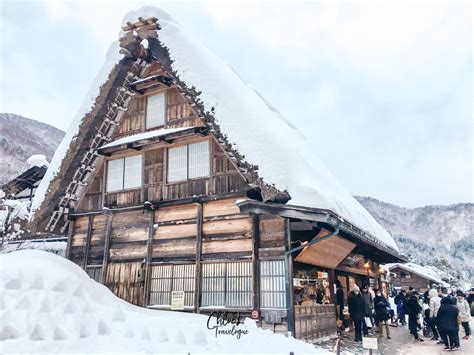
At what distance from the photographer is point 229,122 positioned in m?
9.38

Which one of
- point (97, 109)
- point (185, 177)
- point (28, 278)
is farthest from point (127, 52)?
point (28, 278)

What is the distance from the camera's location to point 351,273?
1595 centimetres

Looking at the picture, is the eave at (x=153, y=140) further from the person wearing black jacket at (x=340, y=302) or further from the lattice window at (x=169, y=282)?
the person wearing black jacket at (x=340, y=302)

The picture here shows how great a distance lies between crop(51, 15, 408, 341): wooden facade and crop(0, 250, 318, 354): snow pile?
116 cm

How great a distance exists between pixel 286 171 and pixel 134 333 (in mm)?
4646

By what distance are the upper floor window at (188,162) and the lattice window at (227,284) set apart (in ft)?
8.54

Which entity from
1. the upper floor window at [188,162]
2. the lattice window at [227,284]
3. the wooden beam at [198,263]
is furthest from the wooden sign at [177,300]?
the upper floor window at [188,162]

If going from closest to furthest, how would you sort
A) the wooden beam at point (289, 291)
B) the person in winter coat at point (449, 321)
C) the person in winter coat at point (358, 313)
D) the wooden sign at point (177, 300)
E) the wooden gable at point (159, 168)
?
the wooden beam at point (289, 291), the person in winter coat at point (449, 321), the wooden sign at point (177, 300), the wooden gable at point (159, 168), the person in winter coat at point (358, 313)

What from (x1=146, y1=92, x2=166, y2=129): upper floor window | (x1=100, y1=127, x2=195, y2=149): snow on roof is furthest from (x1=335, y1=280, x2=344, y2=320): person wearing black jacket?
(x1=146, y1=92, x2=166, y2=129): upper floor window

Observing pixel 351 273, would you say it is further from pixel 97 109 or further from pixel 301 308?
pixel 97 109

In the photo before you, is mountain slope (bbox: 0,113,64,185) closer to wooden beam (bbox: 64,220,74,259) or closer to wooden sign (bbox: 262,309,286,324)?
wooden beam (bbox: 64,220,74,259)

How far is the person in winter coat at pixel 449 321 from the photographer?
9352mm

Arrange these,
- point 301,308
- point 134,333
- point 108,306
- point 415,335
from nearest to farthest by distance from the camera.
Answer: point 134,333 → point 108,306 → point 301,308 → point 415,335

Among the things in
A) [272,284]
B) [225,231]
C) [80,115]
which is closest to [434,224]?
[225,231]
